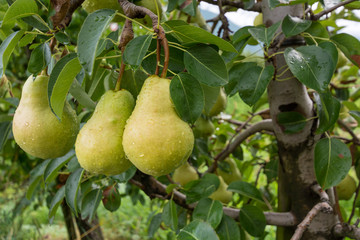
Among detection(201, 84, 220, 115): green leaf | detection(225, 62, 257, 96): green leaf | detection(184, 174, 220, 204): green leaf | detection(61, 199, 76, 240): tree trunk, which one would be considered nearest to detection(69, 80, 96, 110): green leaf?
detection(201, 84, 220, 115): green leaf

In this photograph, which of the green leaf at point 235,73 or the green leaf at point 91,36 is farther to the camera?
the green leaf at point 235,73

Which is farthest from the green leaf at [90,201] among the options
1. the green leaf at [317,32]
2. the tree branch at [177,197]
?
the green leaf at [317,32]

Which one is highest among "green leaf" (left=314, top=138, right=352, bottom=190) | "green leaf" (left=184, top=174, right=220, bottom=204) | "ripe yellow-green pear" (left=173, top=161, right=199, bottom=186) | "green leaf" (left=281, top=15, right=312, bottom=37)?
"green leaf" (left=281, top=15, right=312, bottom=37)

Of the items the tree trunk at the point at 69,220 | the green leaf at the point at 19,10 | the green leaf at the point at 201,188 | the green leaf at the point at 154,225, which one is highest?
the green leaf at the point at 19,10

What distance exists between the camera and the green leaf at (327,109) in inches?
29.7

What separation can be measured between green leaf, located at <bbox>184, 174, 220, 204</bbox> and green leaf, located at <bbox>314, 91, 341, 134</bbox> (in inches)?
12.1

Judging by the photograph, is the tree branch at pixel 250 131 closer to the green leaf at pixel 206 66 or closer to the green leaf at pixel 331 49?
the green leaf at pixel 331 49

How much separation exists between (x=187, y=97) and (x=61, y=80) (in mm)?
172

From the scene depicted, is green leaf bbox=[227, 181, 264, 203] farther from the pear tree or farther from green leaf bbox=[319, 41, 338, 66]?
green leaf bbox=[319, 41, 338, 66]

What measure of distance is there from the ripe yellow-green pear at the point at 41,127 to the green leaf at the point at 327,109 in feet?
1.60

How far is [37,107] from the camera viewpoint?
60 cm

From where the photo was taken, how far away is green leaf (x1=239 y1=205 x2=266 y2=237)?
0.92 m

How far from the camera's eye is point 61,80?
1.63ft

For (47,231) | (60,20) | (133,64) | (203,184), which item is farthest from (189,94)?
(47,231)
